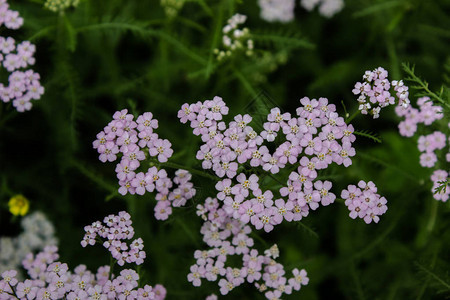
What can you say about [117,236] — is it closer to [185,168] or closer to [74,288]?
[74,288]

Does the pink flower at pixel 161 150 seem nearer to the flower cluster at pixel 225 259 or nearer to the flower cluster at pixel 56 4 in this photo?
the flower cluster at pixel 225 259

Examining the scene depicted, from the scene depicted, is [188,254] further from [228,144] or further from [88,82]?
[88,82]

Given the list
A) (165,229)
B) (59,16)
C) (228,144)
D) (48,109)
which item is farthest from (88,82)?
(228,144)

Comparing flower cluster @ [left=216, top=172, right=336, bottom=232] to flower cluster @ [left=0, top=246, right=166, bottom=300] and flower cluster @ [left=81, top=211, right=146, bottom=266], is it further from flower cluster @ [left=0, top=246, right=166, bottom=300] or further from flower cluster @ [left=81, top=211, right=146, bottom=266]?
flower cluster @ [left=0, top=246, right=166, bottom=300]

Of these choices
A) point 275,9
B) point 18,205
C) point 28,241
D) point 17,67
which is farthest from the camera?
point 275,9

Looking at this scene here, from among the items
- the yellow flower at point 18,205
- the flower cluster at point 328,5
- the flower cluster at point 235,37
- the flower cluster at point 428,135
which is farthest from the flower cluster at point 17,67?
the flower cluster at point 328,5

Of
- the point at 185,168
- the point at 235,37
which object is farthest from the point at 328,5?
the point at 185,168
